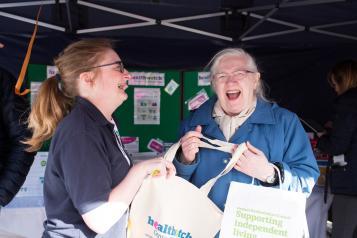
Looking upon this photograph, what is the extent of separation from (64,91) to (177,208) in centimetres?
59

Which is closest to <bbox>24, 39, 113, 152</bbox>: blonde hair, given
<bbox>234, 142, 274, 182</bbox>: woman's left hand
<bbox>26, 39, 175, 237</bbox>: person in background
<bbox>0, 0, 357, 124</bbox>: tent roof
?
<bbox>26, 39, 175, 237</bbox>: person in background

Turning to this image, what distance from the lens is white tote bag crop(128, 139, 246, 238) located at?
1.38 metres

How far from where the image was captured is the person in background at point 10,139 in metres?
1.69

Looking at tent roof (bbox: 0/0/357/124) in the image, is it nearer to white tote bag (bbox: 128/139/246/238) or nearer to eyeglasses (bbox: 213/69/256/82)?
eyeglasses (bbox: 213/69/256/82)

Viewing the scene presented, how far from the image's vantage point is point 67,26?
3.05m

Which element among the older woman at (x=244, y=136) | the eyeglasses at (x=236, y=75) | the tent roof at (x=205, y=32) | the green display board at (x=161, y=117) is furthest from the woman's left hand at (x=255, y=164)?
the green display board at (x=161, y=117)

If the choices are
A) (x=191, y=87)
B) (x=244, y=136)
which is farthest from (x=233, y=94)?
(x=191, y=87)

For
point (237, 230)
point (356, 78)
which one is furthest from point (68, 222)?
point (356, 78)

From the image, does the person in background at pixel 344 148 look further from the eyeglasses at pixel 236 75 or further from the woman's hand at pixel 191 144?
the woman's hand at pixel 191 144

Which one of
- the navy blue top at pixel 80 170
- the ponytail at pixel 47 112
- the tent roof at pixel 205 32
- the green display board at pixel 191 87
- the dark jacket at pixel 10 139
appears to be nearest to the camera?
the navy blue top at pixel 80 170

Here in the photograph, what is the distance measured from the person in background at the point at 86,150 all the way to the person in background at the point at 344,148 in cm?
169

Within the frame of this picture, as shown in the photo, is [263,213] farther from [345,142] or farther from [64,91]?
[345,142]

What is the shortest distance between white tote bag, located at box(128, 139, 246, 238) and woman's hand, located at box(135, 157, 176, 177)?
25mm

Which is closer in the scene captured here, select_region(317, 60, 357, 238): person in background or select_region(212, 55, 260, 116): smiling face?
select_region(212, 55, 260, 116): smiling face
